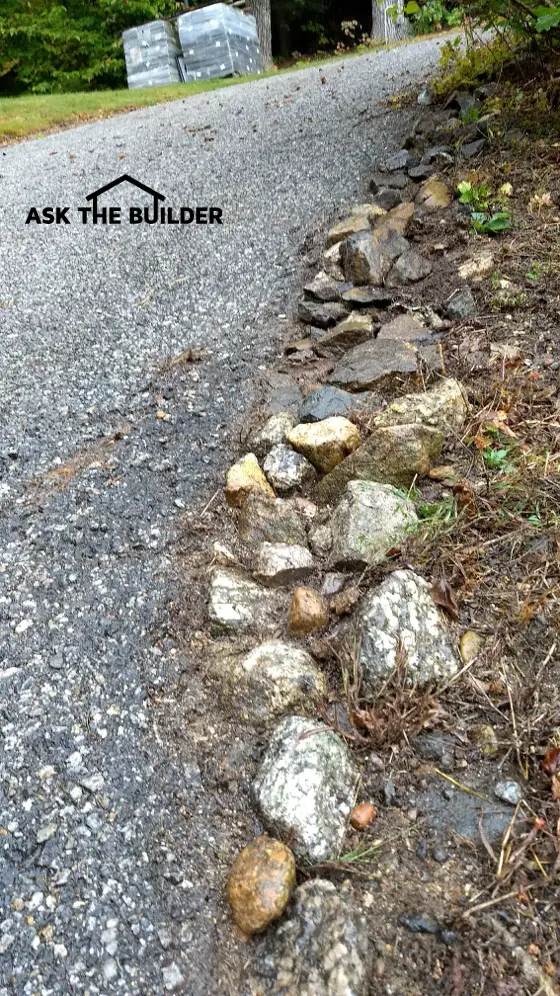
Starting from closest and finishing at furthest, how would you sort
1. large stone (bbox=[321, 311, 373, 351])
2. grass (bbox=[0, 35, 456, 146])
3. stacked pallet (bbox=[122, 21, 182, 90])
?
large stone (bbox=[321, 311, 373, 351]) < grass (bbox=[0, 35, 456, 146]) < stacked pallet (bbox=[122, 21, 182, 90])

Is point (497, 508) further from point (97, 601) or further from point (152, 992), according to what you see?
point (152, 992)

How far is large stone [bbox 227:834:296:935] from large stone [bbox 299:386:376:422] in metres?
1.48

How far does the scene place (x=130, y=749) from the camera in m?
1.56

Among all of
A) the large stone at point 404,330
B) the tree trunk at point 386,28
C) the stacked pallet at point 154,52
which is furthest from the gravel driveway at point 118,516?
the tree trunk at point 386,28

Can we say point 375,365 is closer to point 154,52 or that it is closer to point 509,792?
point 509,792

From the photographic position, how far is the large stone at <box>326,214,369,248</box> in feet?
11.9

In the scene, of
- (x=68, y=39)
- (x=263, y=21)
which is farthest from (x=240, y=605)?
(x=68, y=39)

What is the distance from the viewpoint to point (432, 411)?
2.21 meters

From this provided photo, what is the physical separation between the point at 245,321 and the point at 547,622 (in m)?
2.21

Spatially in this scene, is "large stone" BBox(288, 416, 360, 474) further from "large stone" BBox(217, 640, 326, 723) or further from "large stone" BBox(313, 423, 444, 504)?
"large stone" BBox(217, 640, 326, 723)

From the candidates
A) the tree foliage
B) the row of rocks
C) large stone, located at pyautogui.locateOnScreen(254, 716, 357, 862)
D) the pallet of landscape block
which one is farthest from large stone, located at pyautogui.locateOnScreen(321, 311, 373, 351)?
the tree foliage

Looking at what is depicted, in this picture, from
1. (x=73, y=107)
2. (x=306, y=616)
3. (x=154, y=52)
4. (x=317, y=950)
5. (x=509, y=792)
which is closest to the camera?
(x=317, y=950)

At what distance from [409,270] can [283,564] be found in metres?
1.88

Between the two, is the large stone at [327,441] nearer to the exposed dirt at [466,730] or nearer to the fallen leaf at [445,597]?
the exposed dirt at [466,730]
